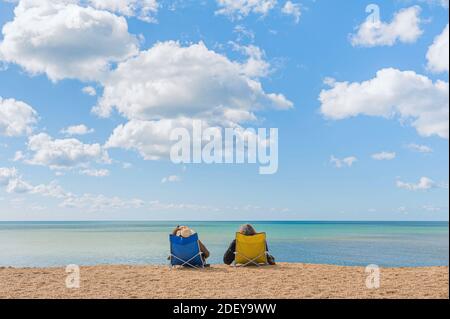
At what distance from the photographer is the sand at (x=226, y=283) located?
8.25 m

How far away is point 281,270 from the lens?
1111 centimetres

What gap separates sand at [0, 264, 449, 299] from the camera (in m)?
8.25

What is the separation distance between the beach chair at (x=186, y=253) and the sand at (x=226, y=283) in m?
0.36

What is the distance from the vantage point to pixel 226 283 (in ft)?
30.8

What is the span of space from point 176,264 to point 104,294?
11.9ft

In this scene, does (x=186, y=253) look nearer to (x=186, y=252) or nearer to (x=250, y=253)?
(x=186, y=252)

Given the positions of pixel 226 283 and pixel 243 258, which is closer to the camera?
pixel 226 283

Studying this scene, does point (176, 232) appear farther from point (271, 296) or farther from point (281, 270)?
point (271, 296)

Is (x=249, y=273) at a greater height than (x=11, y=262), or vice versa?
(x=249, y=273)

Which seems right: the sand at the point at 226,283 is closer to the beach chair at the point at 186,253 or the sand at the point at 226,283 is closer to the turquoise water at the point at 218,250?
the beach chair at the point at 186,253

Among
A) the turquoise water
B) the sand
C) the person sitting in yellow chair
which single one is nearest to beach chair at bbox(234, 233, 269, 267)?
the person sitting in yellow chair

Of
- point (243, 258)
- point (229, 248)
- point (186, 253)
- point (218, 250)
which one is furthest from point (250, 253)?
point (218, 250)

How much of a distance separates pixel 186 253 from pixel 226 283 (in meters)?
2.58
